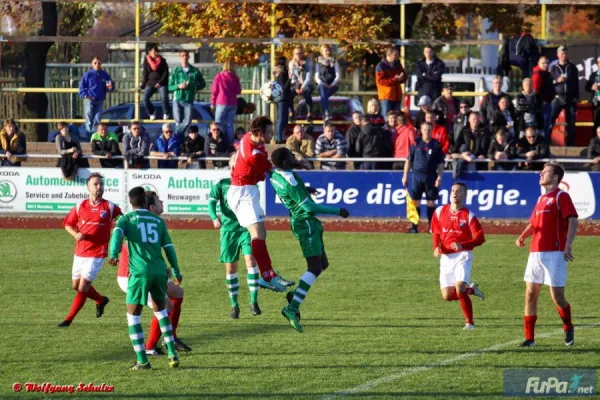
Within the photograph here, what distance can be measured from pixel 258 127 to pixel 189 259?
694 centimetres

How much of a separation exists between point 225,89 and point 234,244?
1159 centimetres

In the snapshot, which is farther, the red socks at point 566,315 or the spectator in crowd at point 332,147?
the spectator in crowd at point 332,147

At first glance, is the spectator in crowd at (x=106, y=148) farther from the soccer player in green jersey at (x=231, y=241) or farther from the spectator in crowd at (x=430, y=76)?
the soccer player in green jersey at (x=231, y=241)

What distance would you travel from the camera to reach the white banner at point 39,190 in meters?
24.1

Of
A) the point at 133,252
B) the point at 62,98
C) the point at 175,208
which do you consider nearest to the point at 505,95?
the point at 175,208

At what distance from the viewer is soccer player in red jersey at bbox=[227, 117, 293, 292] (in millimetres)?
13469

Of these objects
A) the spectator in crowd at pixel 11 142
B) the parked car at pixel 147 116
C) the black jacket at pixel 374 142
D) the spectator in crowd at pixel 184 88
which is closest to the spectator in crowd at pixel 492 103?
the black jacket at pixel 374 142

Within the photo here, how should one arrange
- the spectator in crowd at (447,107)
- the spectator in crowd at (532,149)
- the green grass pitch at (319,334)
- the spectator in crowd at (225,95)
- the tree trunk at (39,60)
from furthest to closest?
the tree trunk at (39,60)
the spectator in crowd at (225,95)
the spectator in crowd at (447,107)
the spectator in crowd at (532,149)
the green grass pitch at (319,334)

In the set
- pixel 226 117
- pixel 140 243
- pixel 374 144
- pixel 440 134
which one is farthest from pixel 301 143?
pixel 140 243

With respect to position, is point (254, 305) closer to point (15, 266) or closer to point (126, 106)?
point (15, 266)

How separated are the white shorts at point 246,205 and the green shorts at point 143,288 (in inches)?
124

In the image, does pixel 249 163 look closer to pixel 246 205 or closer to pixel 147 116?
pixel 246 205

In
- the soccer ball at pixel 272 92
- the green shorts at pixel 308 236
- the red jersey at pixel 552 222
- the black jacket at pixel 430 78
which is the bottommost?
the green shorts at pixel 308 236

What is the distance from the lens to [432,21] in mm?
35719
